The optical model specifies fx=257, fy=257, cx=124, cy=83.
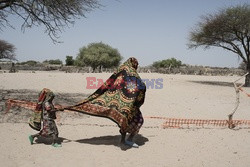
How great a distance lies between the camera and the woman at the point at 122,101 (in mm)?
5613

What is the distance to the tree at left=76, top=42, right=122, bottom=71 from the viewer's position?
206 feet

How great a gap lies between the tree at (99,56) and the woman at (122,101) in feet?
177

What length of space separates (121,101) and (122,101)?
2 cm

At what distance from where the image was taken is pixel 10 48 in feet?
216

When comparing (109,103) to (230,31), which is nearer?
(109,103)

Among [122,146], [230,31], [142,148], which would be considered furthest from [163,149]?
[230,31]

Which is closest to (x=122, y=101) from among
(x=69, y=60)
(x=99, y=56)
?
(x=99, y=56)

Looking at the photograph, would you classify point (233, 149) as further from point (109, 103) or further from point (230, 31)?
point (230, 31)

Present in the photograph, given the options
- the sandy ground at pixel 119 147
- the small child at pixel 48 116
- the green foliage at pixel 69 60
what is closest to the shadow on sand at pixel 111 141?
the sandy ground at pixel 119 147

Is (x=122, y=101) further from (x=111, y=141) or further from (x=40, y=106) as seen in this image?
(x=40, y=106)

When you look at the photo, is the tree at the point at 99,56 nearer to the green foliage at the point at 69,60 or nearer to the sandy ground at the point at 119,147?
the green foliage at the point at 69,60

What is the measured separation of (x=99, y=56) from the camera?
63.4 meters

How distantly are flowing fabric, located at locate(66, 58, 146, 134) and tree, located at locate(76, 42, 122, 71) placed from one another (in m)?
54.0

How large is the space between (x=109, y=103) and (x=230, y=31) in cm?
2096
